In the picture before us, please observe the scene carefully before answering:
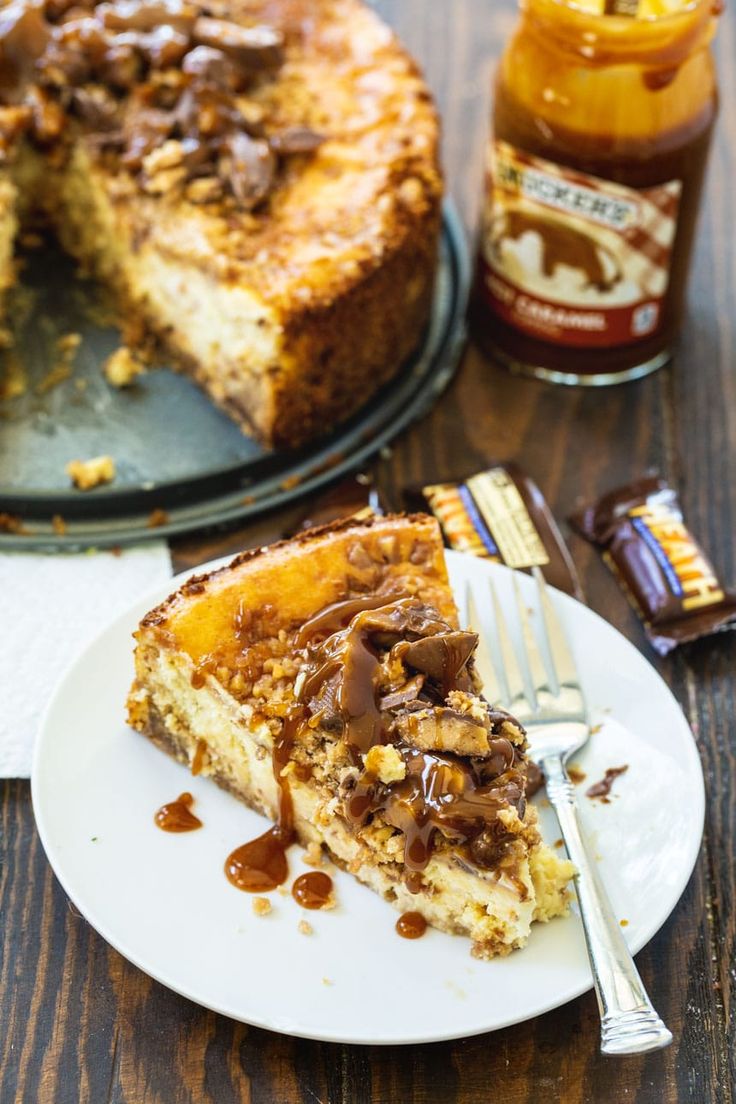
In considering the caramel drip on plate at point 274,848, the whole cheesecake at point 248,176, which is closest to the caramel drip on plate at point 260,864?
the caramel drip on plate at point 274,848

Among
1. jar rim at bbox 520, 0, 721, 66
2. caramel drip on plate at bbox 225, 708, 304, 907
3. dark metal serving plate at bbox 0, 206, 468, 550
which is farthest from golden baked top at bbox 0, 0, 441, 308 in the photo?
caramel drip on plate at bbox 225, 708, 304, 907

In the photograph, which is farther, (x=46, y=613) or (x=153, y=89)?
(x=153, y=89)

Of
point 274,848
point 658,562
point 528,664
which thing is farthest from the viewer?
point 658,562

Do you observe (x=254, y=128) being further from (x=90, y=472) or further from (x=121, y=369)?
(x=90, y=472)

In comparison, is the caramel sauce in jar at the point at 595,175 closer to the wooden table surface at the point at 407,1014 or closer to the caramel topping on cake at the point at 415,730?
the wooden table surface at the point at 407,1014

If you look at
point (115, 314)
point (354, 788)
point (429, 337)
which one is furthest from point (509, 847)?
point (115, 314)

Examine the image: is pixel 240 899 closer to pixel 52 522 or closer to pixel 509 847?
pixel 509 847

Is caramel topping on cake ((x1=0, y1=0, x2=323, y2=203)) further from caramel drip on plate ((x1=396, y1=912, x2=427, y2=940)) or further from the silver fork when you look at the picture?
caramel drip on plate ((x1=396, y1=912, x2=427, y2=940))

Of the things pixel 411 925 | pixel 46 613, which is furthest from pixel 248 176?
pixel 411 925
